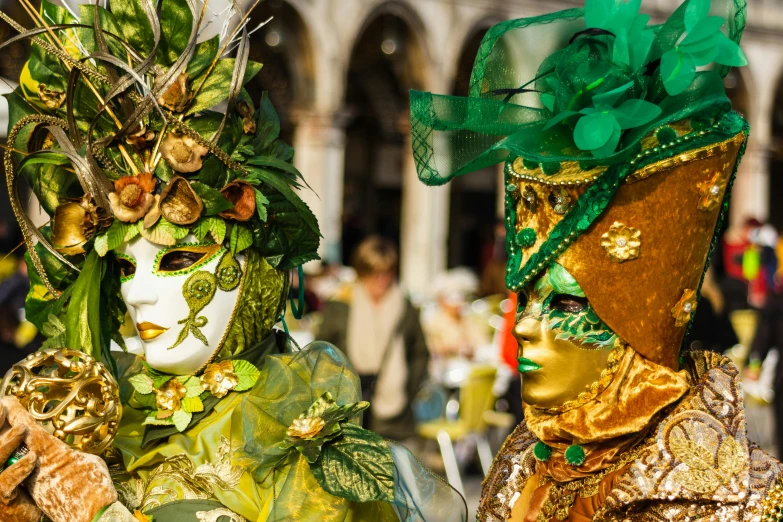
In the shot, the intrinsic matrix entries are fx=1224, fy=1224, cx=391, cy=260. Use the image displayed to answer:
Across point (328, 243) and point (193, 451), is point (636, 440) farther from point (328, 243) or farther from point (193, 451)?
point (328, 243)

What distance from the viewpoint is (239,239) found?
3074mm

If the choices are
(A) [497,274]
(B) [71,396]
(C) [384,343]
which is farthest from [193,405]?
(A) [497,274]

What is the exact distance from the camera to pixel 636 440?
2686mm

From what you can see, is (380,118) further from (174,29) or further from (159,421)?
(159,421)

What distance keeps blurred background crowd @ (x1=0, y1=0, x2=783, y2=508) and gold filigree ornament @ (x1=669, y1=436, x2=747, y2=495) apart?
1.24 metres

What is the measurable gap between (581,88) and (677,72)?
0.70 feet

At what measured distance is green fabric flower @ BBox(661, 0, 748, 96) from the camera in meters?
2.59

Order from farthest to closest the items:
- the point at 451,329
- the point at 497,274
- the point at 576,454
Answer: the point at 497,274
the point at 451,329
the point at 576,454

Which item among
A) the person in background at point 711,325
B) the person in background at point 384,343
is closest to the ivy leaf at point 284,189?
the person in background at point 384,343

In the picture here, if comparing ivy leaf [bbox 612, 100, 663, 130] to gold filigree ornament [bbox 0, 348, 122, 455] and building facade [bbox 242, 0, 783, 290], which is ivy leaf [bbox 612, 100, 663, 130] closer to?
gold filigree ornament [bbox 0, 348, 122, 455]

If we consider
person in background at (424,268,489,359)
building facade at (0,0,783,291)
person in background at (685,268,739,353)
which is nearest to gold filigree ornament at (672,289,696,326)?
person in background at (685,268,739,353)

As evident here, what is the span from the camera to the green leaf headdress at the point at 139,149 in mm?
3045

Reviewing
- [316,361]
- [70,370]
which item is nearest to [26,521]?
[70,370]

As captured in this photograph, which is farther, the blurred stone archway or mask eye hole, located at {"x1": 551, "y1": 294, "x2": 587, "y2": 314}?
the blurred stone archway
